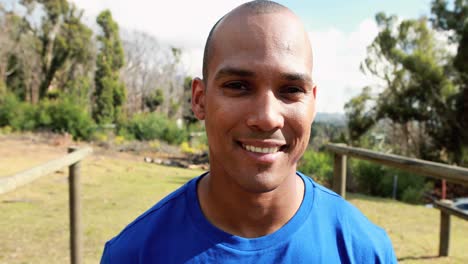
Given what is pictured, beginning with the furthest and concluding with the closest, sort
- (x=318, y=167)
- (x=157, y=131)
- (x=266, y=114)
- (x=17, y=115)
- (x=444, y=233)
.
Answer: (x=157, y=131), (x=17, y=115), (x=318, y=167), (x=444, y=233), (x=266, y=114)

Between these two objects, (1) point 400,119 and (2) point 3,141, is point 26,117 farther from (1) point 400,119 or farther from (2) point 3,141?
(1) point 400,119

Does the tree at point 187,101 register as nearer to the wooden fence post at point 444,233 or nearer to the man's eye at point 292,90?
the wooden fence post at point 444,233

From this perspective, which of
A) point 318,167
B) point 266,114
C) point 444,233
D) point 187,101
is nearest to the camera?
point 266,114

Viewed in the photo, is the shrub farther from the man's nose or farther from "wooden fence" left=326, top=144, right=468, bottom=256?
the man's nose

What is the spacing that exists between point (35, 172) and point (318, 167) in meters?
8.07

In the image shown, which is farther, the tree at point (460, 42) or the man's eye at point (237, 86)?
the tree at point (460, 42)

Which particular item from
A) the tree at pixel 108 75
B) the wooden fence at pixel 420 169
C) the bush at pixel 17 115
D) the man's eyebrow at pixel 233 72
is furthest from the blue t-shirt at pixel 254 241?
the tree at pixel 108 75

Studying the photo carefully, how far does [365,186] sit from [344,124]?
5.25 m

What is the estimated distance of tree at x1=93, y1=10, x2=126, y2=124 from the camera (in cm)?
1858

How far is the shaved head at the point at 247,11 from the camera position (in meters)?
1.10

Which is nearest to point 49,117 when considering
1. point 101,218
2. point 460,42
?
point 101,218

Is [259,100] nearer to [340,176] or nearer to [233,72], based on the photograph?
[233,72]

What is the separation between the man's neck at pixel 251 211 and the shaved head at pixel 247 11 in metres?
0.34

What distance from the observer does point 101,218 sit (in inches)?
227
